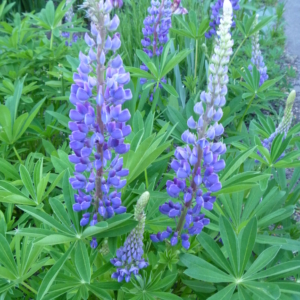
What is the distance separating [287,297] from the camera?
3.51 ft

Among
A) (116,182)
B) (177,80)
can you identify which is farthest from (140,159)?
(177,80)

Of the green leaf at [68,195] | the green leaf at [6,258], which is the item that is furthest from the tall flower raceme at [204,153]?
the green leaf at [6,258]

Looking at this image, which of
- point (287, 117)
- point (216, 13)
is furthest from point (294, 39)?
point (287, 117)

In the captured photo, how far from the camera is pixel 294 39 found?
4488 millimetres

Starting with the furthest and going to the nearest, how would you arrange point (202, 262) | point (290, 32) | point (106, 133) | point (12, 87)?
point (290, 32)
point (12, 87)
point (202, 262)
point (106, 133)

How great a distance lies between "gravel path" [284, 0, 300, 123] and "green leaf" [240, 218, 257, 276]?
2.38 meters

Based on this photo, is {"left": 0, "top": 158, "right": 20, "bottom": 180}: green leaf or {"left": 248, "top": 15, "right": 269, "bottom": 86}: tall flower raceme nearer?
{"left": 0, "top": 158, "right": 20, "bottom": 180}: green leaf

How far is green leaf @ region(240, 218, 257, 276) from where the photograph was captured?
1.00 metres

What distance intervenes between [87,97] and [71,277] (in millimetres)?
582

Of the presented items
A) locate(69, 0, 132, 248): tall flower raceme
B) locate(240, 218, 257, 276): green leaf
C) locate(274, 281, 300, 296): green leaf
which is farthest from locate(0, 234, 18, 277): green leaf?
locate(274, 281, 300, 296): green leaf

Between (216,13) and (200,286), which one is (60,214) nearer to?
(200,286)

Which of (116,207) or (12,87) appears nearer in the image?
(116,207)

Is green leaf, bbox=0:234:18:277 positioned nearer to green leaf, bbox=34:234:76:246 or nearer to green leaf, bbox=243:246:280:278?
green leaf, bbox=34:234:76:246

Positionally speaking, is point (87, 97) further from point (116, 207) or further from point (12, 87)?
point (12, 87)
